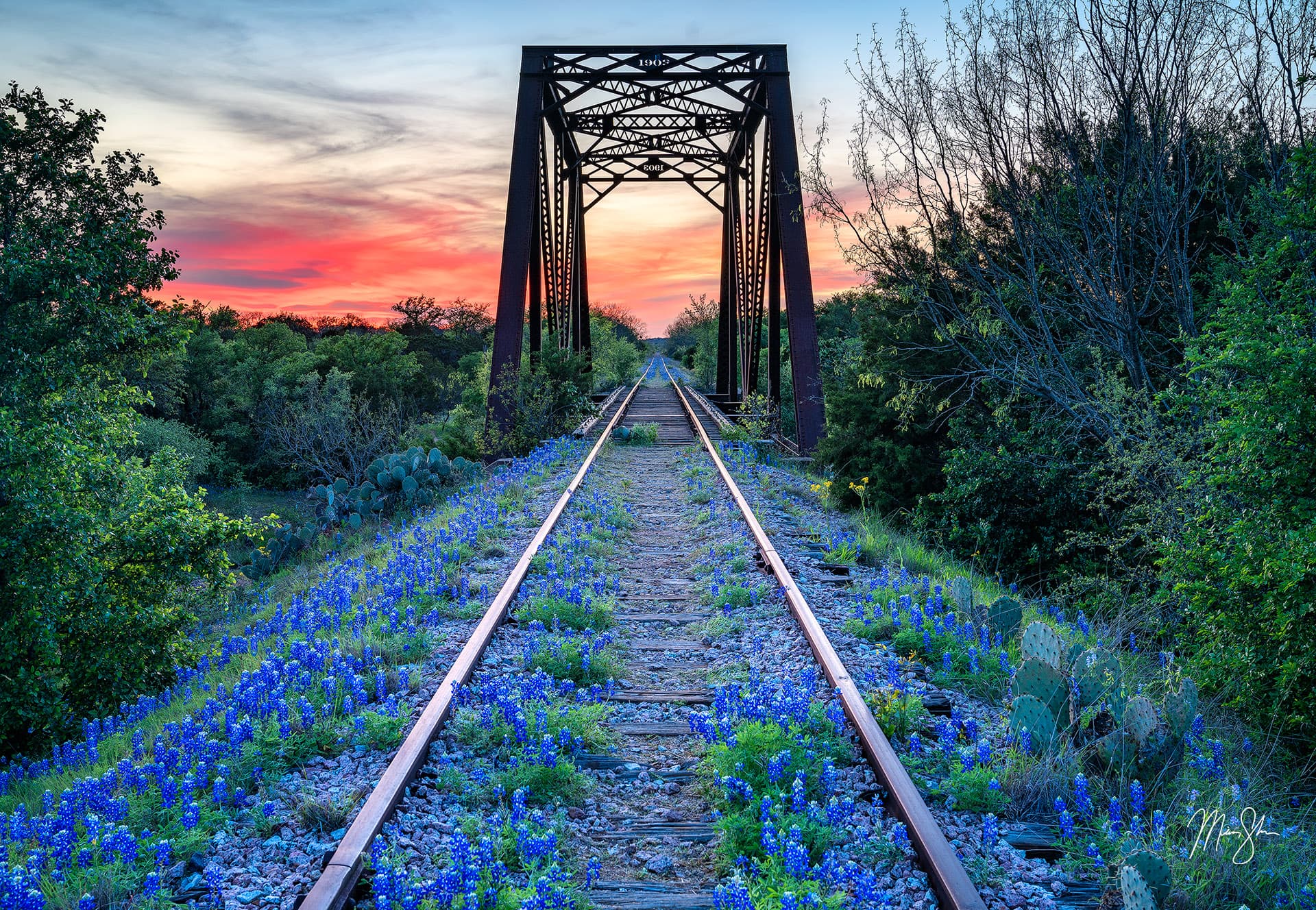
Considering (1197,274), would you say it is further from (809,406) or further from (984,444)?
(809,406)

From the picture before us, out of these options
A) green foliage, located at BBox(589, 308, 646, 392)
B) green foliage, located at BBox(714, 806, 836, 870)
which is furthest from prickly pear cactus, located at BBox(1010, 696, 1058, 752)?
green foliage, located at BBox(589, 308, 646, 392)

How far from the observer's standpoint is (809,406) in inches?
555

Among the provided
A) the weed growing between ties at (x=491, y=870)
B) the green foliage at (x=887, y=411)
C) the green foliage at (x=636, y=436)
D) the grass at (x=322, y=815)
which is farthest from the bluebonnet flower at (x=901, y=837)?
the green foliage at (x=636, y=436)

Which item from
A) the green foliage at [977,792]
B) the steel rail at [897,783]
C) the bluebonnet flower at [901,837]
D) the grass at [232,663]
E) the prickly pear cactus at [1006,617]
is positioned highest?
the prickly pear cactus at [1006,617]

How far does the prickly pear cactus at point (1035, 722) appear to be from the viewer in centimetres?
384

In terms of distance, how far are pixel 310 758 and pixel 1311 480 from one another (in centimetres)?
575

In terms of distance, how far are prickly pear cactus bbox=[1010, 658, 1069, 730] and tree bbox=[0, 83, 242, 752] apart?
906 centimetres

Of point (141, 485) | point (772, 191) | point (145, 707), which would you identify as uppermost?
point (772, 191)

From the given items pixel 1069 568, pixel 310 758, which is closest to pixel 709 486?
pixel 1069 568

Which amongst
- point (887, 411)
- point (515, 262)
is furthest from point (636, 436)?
point (887, 411)

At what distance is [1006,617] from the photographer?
5492 mm

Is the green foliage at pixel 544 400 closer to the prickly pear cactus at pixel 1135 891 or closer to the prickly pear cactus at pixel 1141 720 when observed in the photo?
the prickly pear cactus at pixel 1141 720

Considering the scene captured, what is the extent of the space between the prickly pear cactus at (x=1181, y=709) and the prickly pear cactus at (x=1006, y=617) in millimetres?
1480

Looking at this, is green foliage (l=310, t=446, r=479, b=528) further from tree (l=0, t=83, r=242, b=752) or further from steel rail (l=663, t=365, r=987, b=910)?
steel rail (l=663, t=365, r=987, b=910)
